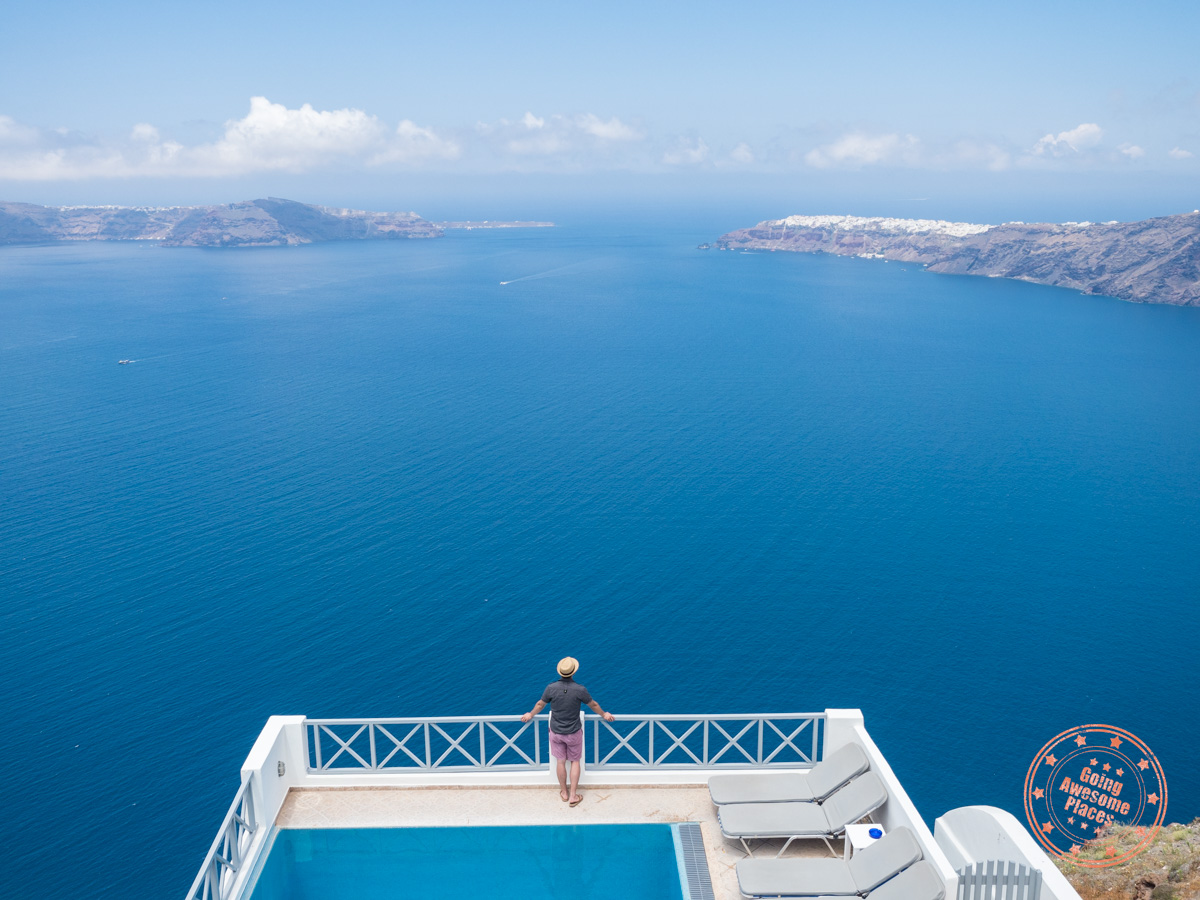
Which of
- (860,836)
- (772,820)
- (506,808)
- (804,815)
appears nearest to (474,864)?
(506,808)

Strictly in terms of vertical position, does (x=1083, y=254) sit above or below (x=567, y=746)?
above

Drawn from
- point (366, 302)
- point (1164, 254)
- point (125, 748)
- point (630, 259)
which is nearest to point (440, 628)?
point (125, 748)

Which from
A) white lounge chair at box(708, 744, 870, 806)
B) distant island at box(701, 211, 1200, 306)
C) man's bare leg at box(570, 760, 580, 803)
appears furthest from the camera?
distant island at box(701, 211, 1200, 306)

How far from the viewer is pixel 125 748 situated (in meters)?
23.7

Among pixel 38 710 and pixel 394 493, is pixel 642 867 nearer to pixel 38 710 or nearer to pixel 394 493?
pixel 38 710

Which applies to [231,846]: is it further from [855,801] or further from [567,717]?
[855,801]

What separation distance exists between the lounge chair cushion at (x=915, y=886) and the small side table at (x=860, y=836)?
58cm

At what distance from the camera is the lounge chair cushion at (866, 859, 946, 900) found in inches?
310

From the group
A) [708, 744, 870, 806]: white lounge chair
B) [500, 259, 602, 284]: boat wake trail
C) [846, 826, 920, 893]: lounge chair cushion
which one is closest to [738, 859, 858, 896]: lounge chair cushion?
[846, 826, 920, 893]: lounge chair cushion

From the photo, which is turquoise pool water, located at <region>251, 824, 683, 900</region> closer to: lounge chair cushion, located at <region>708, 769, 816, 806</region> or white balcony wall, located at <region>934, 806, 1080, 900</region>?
lounge chair cushion, located at <region>708, 769, 816, 806</region>

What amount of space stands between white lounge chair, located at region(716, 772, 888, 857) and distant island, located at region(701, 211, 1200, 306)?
416 ft

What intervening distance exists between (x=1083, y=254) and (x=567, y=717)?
150339mm
